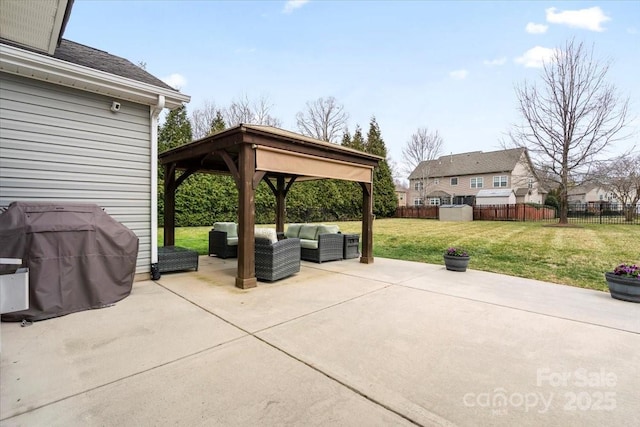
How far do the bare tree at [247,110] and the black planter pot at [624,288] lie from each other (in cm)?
2634

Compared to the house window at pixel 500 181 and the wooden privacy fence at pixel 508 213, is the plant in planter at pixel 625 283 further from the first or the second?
the house window at pixel 500 181

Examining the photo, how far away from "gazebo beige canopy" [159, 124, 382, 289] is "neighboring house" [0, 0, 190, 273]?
112 centimetres

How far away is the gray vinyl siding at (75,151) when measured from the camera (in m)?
4.34

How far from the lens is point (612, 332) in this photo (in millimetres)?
3402

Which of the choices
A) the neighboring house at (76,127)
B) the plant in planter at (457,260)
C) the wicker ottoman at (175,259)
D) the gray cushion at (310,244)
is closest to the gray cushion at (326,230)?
the gray cushion at (310,244)

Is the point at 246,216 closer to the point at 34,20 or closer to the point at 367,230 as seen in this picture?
the point at 34,20

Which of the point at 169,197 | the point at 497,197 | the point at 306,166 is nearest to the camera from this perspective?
the point at 306,166

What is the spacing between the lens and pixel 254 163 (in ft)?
16.7

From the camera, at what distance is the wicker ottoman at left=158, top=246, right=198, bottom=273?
591 cm

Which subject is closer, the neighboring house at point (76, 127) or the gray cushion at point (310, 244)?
the neighboring house at point (76, 127)

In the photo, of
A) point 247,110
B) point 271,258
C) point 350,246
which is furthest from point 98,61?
point 247,110

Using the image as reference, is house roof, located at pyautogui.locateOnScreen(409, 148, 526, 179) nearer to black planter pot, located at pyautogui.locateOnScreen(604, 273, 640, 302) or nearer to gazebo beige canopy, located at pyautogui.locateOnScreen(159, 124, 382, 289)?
gazebo beige canopy, located at pyautogui.locateOnScreen(159, 124, 382, 289)

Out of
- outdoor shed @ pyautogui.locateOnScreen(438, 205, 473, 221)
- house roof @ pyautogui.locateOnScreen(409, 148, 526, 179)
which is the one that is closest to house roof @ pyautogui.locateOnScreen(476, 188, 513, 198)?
house roof @ pyautogui.locateOnScreen(409, 148, 526, 179)

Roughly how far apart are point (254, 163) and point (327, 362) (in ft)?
11.3
